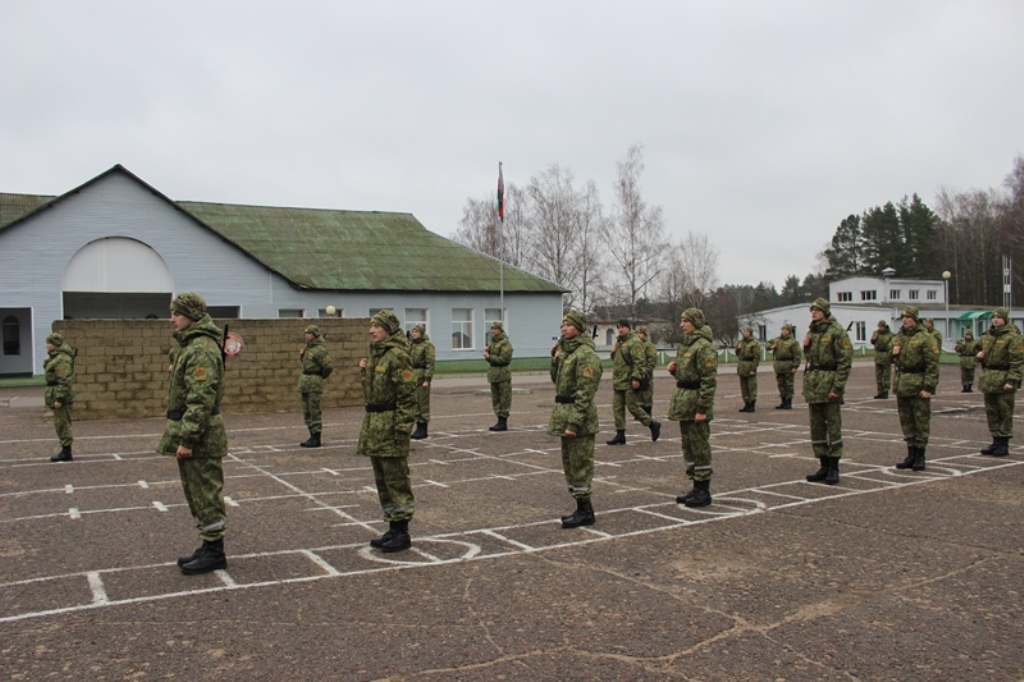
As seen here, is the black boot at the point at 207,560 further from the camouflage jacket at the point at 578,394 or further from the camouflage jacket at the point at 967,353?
the camouflage jacket at the point at 967,353

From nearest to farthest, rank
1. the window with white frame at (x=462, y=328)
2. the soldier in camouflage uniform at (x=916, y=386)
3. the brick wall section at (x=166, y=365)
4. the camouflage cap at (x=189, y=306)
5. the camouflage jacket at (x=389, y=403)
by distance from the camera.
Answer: the camouflage cap at (x=189, y=306), the camouflage jacket at (x=389, y=403), the soldier in camouflage uniform at (x=916, y=386), the brick wall section at (x=166, y=365), the window with white frame at (x=462, y=328)

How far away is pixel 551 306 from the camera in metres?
44.9

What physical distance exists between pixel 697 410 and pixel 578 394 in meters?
1.58

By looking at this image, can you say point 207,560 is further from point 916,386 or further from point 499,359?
point 499,359

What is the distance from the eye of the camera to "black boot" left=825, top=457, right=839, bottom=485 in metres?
10.3

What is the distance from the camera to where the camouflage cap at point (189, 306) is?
7002 mm

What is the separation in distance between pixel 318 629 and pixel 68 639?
4.94 ft

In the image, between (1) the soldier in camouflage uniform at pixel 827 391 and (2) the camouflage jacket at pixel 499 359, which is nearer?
(1) the soldier in camouflage uniform at pixel 827 391

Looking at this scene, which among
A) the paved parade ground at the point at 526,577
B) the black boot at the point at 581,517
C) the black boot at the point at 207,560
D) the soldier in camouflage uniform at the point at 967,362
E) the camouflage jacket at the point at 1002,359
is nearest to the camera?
the paved parade ground at the point at 526,577

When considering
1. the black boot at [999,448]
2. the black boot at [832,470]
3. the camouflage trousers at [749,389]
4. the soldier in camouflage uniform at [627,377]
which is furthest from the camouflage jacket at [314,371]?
the camouflage trousers at [749,389]

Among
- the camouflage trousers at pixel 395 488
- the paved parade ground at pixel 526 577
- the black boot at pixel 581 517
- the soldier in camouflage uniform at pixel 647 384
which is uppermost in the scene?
the soldier in camouflage uniform at pixel 647 384

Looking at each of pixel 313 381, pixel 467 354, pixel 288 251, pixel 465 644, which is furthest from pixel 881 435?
pixel 288 251

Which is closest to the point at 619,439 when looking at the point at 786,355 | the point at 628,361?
the point at 628,361

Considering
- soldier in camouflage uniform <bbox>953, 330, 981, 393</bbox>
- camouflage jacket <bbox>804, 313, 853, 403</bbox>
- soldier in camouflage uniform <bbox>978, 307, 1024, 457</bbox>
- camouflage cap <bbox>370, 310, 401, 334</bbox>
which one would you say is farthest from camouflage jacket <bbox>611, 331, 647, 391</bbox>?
soldier in camouflage uniform <bbox>953, 330, 981, 393</bbox>
